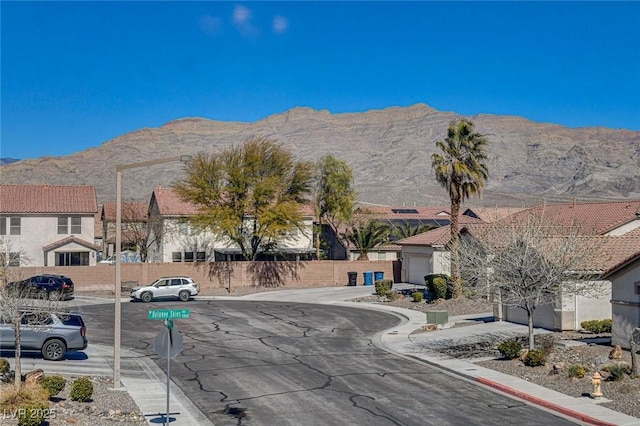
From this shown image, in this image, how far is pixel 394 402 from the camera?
20.2 metres

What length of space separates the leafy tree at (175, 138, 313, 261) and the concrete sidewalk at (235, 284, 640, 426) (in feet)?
17.6

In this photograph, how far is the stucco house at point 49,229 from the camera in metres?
57.4

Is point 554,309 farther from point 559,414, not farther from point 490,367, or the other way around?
point 559,414

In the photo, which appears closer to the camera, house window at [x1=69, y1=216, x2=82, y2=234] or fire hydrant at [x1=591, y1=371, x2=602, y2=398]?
fire hydrant at [x1=591, y1=371, x2=602, y2=398]

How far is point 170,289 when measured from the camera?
4884 centimetres

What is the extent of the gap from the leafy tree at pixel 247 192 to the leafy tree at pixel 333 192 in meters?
10.3

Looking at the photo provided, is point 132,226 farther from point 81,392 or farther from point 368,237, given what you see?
point 81,392

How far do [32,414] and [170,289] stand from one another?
33.5m

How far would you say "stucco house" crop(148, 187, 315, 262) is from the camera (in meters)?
61.9

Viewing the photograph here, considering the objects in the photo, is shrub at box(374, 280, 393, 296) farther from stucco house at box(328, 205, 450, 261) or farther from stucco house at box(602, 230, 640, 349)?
stucco house at box(602, 230, 640, 349)

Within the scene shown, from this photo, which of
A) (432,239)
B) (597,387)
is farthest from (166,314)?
(432,239)

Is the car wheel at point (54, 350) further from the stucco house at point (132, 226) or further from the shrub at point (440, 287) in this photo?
the stucco house at point (132, 226)

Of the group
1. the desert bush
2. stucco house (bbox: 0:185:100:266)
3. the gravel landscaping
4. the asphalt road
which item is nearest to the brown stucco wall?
stucco house (bbox: 0:185:100:266)

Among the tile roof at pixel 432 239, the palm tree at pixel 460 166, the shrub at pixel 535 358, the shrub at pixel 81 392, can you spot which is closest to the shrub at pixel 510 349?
the shrub at pixel 535 358
